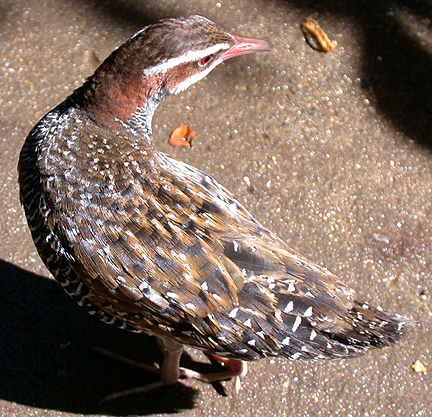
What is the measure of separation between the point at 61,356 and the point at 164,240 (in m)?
1.17

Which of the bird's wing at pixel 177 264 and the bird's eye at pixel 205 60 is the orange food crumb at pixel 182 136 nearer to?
the bird's eye at pixel 205 60

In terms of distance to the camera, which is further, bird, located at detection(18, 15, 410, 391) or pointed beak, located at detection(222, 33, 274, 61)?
pointed beak, located at detection(222, 33, 274, 61)

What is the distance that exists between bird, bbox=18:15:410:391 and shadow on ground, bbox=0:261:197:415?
0.57 metres

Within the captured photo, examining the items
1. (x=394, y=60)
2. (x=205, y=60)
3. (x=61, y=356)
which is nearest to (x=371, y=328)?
(x=205, y=60)

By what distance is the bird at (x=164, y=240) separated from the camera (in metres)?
2.26

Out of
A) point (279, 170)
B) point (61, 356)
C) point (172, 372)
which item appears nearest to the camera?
point (172, 372)

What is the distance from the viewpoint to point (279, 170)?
369 cm

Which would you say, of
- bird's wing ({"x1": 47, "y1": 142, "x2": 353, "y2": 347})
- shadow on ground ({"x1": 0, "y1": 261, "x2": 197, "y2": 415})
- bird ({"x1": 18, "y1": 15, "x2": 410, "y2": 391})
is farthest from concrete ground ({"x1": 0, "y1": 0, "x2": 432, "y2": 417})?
bird's wing ({"x1": 47, "y1": 142, "x2": 353, "y2": 347})

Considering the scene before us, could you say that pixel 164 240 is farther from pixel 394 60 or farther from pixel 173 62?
pixel 394 60

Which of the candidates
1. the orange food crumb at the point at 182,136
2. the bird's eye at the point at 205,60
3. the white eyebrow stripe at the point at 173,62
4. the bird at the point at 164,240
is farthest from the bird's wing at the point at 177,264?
the orange food crumb at the point at 182,136

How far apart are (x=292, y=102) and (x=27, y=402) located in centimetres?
249

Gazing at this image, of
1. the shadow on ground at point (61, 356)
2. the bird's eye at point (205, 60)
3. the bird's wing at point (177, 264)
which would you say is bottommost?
the shadow on ground at point (61, 356)

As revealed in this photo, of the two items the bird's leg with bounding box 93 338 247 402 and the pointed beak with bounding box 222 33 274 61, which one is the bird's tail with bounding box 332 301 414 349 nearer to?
the bird's leg with bounding box 93 338 247 402

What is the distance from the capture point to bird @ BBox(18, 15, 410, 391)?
226cm
